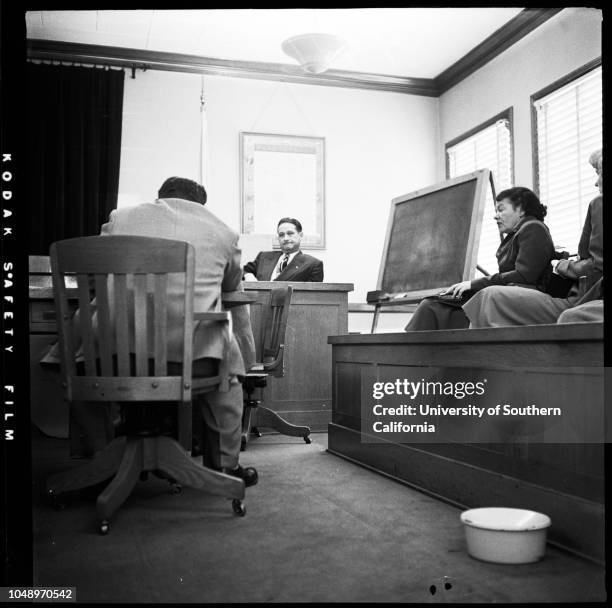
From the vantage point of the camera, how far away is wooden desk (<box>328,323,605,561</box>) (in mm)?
1571

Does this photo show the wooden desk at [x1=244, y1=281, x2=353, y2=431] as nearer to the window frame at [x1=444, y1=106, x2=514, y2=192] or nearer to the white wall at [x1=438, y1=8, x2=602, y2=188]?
the window frame at [x1=444, y1=106, x2=514, y2=192]

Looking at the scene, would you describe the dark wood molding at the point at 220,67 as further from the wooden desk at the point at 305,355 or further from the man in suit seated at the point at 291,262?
the wooden desk at the point at 305,355

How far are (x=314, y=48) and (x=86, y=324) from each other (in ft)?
11.4

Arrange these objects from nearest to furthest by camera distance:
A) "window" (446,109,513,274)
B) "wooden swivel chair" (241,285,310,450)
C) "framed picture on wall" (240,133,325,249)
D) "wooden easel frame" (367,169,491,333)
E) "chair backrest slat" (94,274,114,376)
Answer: "chair backrest slat" (94,274,114,376) → "wooden swivel chair" (241,285,310,450) → "wooden easel frame" (367,169,491,333) → "window" (446,109,513,274) → "framed picture on wall" (240,133,325,249)

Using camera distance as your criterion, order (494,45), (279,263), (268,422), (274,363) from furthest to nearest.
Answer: (494,45)
(279,263)
(268,422)
(274,363)

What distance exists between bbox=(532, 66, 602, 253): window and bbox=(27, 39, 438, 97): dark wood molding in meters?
1.48

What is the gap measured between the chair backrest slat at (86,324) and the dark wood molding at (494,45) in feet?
13.4

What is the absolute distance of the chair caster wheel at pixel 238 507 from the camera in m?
2.00

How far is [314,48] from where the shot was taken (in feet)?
15.6

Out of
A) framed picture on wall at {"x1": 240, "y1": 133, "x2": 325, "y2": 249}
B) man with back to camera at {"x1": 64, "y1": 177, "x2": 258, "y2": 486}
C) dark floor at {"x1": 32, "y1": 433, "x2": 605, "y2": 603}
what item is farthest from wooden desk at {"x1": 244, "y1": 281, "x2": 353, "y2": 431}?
framed picture on wall at {"x1": 240, "y1": 133, "x2": 325, "y2": 249}

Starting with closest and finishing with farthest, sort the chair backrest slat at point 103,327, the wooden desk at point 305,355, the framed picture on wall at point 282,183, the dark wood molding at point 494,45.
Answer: the chair backrest slat at point 103,327, the wooden desk at point 305,355, the dark wood molding at point 494,45, the framed picture on wall at point 282,183

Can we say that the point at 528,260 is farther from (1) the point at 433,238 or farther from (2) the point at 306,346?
(2) the point at 306,346

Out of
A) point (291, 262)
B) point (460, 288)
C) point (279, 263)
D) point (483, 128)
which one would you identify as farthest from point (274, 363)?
point (483, 128)

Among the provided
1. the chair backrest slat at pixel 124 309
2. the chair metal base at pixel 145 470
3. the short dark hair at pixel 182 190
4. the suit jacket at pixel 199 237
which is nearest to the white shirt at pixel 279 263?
the short dark hair at pixel 182 190
